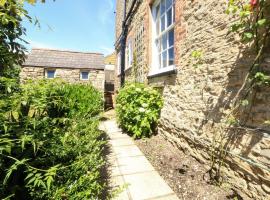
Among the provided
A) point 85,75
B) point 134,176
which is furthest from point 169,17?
point 85,75

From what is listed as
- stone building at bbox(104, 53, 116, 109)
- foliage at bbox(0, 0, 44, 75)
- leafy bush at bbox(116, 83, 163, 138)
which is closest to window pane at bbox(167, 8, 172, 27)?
leafy bush at bbox(116, 83, 163, 138)

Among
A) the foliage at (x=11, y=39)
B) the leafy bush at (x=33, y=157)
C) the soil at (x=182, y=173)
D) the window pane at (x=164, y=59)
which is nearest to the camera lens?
the leafy bush at (x=33, y=157)

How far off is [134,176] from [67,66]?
1549cm

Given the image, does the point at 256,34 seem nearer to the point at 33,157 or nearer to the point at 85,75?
the point at 33,157

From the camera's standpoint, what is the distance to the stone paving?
2.40 meters

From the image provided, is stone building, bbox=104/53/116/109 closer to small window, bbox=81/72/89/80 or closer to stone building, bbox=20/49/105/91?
stone building, bbox=20/49/105/91

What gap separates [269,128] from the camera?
2016 mm

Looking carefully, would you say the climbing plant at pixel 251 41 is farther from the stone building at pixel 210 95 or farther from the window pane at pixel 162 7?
the window pane at pixel 162 7

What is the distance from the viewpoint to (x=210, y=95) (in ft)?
9.48

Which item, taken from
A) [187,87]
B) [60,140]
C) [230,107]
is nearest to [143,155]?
[187,87]

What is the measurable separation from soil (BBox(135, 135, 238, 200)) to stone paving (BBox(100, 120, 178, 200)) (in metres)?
0.12

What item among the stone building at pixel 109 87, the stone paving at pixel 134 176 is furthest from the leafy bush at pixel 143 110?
the stone building at pixel 109 87

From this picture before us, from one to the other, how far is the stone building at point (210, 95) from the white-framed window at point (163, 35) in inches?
1.0

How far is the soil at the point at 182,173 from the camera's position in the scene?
2377mm
